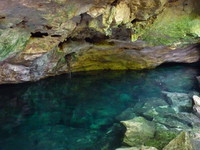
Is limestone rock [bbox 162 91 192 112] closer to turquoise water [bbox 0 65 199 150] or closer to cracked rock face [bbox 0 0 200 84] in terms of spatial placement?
turquoise water [bbox 0 65 199 150]

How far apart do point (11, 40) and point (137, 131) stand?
4.45 meters

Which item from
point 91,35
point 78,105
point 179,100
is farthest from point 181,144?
point 91,35

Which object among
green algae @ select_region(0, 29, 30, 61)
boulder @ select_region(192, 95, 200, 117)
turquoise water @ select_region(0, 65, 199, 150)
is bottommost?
turquoise water @ select_region(0, 65, 199, 150)

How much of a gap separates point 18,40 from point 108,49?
15.4 feet

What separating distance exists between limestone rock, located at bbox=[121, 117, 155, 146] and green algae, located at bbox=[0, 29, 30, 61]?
394cm

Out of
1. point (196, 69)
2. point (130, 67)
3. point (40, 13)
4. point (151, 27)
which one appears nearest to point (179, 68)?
point (196, 69)

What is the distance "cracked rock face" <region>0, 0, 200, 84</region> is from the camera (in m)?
7.43

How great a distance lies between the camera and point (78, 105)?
977 centimetres

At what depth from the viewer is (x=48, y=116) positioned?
905cm

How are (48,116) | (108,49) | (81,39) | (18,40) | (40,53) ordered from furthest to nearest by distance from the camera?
(108,49)
(81,39)
(40,53)
(48,116)
(18,40)

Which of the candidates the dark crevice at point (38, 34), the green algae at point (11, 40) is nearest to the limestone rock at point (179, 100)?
the dark crevice at point (38, 34)

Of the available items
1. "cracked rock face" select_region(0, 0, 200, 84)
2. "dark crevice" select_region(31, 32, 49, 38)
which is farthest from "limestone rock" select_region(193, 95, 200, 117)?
"dark crevice" select_region(31, 32, 49, 38)

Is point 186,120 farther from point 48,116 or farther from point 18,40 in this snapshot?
point 18,40

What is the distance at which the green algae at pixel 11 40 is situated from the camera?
24.8 ft
